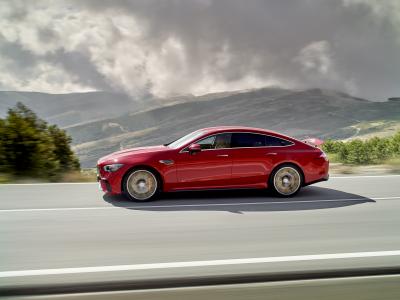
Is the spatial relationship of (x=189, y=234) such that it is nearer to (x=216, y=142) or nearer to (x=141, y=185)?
(x=141, y=185)

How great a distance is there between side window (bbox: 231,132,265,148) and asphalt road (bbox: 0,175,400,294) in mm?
962

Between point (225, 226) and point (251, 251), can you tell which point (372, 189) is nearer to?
point (225, 226)

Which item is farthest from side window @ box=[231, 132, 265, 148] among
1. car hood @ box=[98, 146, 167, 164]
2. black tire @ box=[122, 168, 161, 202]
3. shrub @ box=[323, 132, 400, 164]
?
shrub @ box=[323, 132, 400, 164]

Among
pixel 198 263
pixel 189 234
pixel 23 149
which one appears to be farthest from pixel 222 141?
pixel 23 149

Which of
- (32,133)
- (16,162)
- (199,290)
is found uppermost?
(32,133)

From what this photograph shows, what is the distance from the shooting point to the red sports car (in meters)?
7.85

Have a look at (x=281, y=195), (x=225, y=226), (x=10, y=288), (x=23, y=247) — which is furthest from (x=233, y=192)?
(x=10, y=288)

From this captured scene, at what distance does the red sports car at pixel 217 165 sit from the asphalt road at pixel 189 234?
29cm

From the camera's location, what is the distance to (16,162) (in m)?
12.1

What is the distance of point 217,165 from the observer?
26.5 ft

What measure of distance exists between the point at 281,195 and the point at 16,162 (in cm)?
746

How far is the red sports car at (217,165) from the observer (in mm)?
7848

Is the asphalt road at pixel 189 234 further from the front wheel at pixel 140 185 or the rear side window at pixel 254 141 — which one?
the rear side window at pixel 254 141

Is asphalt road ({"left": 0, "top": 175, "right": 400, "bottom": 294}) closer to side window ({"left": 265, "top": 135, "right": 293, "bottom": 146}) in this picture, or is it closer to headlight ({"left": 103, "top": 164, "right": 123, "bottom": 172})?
headlight ({"left": 103, "top": 164, "right": 123, "bottom": 172})
